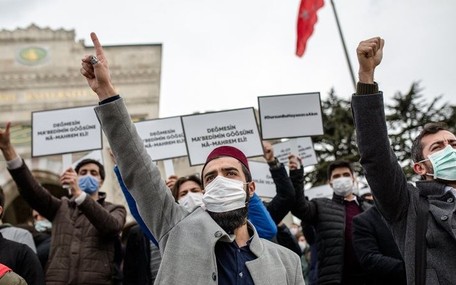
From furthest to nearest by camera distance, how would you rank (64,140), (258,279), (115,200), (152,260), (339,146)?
(339,146) → (115,200) → (64,140) → (152,260) → (258,279)

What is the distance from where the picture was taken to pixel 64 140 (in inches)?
240

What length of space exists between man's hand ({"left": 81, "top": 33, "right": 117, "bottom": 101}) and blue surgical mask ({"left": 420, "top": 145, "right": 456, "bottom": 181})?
1.92 metres

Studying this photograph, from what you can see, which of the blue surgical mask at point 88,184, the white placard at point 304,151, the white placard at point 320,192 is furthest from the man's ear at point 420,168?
the white placard at point 320,192

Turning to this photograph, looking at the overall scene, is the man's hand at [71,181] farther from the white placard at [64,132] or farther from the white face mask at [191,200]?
the white placard at [64,132]

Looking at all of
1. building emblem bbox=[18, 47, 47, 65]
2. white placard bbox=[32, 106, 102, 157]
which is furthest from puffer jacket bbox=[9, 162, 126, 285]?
building emblem bbox=[18, 47, 47, 65]

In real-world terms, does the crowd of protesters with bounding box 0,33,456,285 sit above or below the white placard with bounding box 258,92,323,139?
below

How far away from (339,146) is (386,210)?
2431cm

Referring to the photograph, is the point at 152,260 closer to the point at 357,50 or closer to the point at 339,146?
the point at 357,50

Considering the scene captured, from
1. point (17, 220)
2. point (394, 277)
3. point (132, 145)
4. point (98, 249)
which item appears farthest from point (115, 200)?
point (132, 145)

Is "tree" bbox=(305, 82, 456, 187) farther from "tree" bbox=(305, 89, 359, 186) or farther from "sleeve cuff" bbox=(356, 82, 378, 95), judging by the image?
"sleeve cuff" bbox=(356, 82, 378, 95)

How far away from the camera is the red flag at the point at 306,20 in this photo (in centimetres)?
1405

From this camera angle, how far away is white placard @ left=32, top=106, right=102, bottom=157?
6.10 metres

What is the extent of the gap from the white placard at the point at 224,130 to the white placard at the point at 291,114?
6.1 inches

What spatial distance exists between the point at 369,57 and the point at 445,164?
2.86 ft
